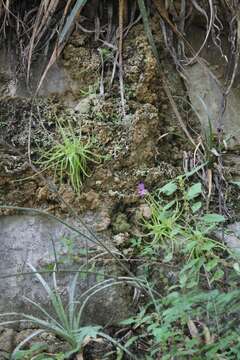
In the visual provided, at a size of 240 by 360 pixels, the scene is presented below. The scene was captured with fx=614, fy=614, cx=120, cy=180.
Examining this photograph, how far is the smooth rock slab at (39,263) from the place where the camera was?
1.99 metres

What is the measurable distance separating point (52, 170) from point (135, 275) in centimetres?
48

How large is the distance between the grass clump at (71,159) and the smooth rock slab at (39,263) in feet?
0.55

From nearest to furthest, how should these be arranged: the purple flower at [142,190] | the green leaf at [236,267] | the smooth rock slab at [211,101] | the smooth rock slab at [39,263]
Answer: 1. the green leaf at [236,267]
2. the smooth rock slab at [39,263]
3. the purple flower at [142,190]
4. the smooth rock slab at [211,101]

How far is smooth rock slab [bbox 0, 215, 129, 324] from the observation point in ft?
6.51

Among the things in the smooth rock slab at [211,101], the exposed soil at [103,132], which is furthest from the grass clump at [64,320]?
the smooth rock slab at [211,101]

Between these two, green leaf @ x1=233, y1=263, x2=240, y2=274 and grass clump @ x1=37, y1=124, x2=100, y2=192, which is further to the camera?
grass clump @ x1=37, y1=124, x2=100, y2=192

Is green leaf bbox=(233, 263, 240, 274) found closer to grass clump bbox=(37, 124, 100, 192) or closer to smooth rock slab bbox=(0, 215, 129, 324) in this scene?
smooth rock slab bbox=(0, 215, 129, 324)

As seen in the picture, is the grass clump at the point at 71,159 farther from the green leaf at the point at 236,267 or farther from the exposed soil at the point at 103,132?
the green leaf at the point at 236,267

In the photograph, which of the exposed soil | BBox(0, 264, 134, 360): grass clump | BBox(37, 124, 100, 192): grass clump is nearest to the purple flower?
the exposed soil

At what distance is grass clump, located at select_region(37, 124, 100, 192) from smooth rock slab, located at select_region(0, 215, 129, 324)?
0.17m

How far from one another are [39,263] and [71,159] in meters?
0.38

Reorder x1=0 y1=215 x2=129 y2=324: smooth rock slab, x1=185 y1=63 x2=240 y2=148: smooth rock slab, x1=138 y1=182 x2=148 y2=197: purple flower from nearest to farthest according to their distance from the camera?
x1=0 y1=215 x2=129 y2=324: smooth rock slab, x1=138 y1=182 x2=148 y2=197: purple flower, x1=185 y1=63 x2=240 y2=148: smooth rock slab

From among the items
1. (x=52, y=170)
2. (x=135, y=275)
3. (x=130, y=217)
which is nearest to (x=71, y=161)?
(x=52, y=170)

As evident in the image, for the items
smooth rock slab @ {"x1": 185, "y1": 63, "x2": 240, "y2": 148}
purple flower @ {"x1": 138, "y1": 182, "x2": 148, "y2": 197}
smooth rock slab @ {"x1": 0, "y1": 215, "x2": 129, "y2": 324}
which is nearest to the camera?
smooth rock slab @ {"x1": 0, "y1": 215, "x2": 129, "y2": 324}
